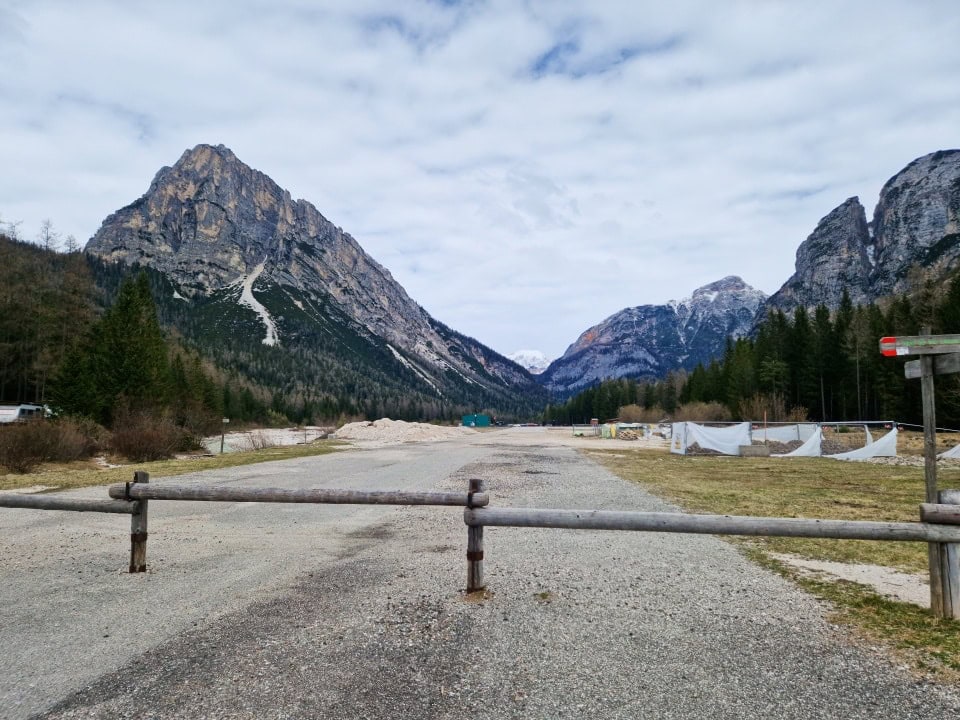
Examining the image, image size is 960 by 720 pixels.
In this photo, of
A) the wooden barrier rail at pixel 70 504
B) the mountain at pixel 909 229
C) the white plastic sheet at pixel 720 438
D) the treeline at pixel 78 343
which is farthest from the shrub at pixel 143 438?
the mountain at pixel 909 229

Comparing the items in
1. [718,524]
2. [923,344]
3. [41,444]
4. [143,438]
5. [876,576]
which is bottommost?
[876,576]

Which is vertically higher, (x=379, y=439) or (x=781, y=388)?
(x=781, y=388)

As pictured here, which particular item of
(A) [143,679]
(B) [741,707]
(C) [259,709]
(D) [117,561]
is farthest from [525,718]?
A: (D) [117,561]

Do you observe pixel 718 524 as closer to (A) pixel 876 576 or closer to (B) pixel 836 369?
(A) pixel 876 576

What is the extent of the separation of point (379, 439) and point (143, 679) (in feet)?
190

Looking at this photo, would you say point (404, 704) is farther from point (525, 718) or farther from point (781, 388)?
point (781, 388)

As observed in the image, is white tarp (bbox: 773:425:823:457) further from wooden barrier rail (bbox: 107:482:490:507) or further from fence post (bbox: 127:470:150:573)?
fence post (bbox: 127:470:150:573)

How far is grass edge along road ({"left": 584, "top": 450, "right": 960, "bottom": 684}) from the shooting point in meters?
Result: 4.90

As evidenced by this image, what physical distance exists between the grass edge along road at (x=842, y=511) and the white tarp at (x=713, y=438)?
6.01m

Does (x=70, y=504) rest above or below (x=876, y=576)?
above

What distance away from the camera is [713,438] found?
35.0 metres

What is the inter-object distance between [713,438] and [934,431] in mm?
30973

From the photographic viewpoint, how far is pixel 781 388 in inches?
3039

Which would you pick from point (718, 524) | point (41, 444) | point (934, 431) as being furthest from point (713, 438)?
point (41, 444)
